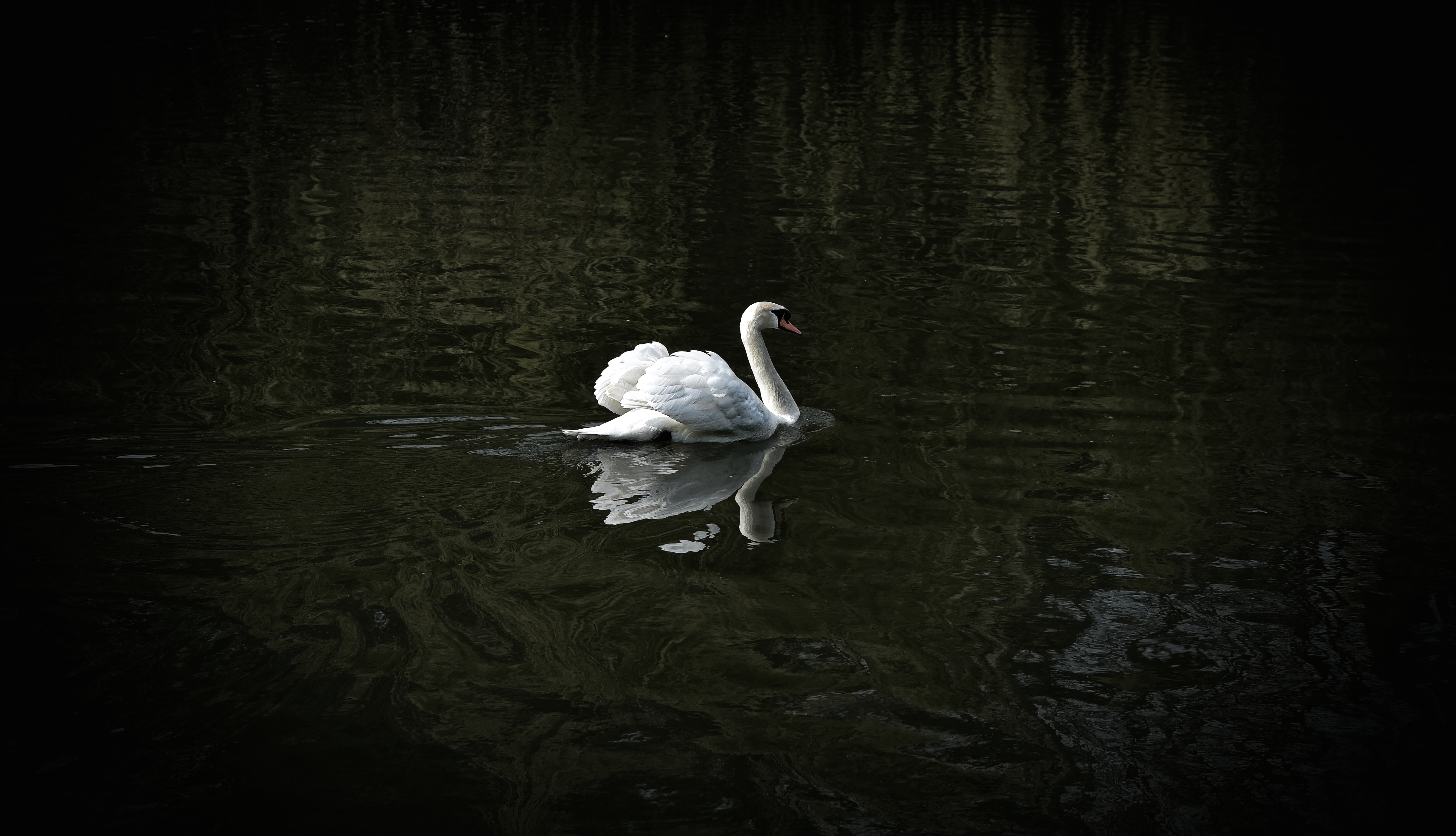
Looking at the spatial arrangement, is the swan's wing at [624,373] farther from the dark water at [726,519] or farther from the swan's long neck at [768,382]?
the swan's long neck at [768,382]

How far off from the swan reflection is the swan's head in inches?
39.1

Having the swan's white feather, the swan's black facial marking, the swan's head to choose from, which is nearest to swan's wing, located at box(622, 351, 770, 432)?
the swan's white feather

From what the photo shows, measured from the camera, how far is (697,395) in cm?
841

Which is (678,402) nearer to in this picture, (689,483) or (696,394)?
(696,394)

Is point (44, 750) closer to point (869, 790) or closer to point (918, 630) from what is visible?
point (869, 790)

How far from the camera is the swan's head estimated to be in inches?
380

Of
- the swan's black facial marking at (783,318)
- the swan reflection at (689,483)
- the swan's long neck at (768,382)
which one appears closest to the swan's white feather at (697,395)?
the swan reflection at (689,483)

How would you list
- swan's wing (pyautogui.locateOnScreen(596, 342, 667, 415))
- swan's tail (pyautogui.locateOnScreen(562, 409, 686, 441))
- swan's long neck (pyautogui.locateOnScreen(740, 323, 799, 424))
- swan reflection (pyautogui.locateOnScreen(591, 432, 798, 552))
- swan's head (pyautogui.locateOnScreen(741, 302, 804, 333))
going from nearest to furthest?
swan reflection (pyautogui.locateOnScreen(591, 432, 798, 552)) → swan's tail (pyautogui.locateOnScreen(562, 409, 686, 441)) → swan's wing (pyautogui.locateOnScreen(596, 342, 667, 415)) → swan's long neck (pyautogui.locateOnScreen(740, 323, 799, 424)) → swan's head (pyautogui.locateOnScreen(741, 302, 804, 333))

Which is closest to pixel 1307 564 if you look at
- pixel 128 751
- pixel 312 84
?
pixel 128 751

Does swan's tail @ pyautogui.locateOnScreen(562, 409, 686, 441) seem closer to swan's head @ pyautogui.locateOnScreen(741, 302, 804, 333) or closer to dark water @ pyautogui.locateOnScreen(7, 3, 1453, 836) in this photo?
dark water @ pyautogui.locateOnScreen(7, 3, 1453, 836)

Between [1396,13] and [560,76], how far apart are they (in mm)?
36234

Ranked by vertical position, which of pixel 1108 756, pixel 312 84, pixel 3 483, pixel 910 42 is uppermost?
pixel 910 42

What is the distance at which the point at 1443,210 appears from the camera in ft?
58.7

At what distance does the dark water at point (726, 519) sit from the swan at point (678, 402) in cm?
18
